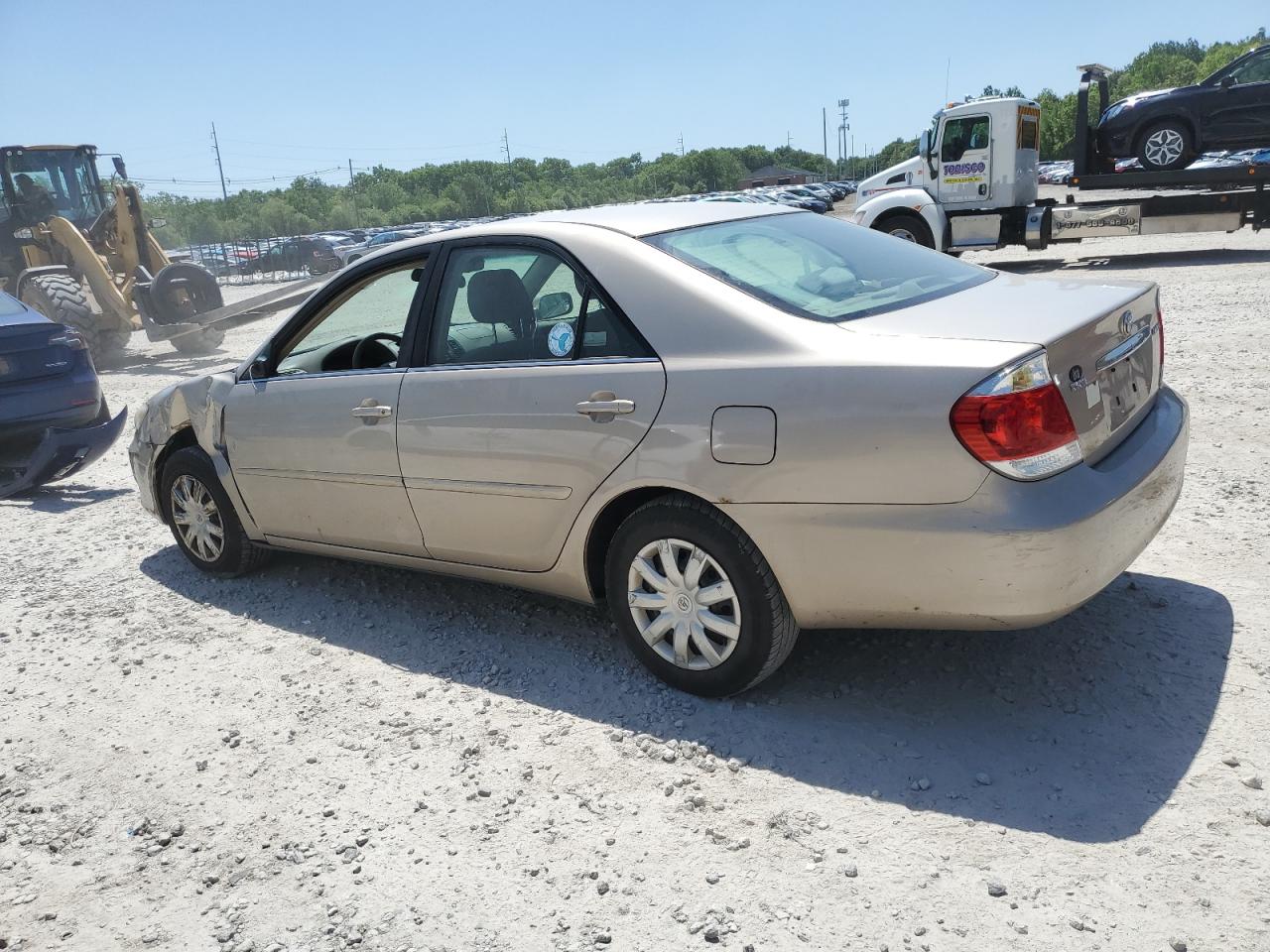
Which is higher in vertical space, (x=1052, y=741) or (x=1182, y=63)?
(x=1182, y=63)

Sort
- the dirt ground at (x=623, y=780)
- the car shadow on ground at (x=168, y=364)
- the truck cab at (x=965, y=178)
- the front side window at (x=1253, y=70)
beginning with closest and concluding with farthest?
1. the dirt ground at (x=623, y=780)
2. the car shadow on ground at (x=168, y=364)
3. the front side window at (x=1253, y=70)
4. the truck cab at (x=965, y=178)

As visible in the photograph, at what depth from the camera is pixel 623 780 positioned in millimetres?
3088

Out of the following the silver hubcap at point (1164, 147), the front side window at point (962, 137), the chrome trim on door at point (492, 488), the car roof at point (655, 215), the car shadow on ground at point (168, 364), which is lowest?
the car shadow on ground at point (168, 364)

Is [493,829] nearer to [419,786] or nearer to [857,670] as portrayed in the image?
[419,786]

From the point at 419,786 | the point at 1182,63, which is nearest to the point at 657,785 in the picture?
the point at 419,786

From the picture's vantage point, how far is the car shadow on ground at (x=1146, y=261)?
1602cm

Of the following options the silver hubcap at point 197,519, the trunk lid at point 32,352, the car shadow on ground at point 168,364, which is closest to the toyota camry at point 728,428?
the silver hubcap at point 197,519

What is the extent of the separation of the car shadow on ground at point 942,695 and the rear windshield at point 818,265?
1.28 meters

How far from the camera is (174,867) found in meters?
2.88

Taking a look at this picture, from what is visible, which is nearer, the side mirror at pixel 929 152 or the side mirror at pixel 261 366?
the side mirror at pixel 261 366

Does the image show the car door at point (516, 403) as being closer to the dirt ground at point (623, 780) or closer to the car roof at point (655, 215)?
the car roof at point (655, 215)

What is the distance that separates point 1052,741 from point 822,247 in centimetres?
192

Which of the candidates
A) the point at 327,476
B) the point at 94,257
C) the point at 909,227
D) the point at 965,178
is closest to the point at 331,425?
the point at 327,476

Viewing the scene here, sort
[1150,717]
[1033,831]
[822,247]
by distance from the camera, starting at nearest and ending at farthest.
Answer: [1033,831], [1150,717], [822,247]
